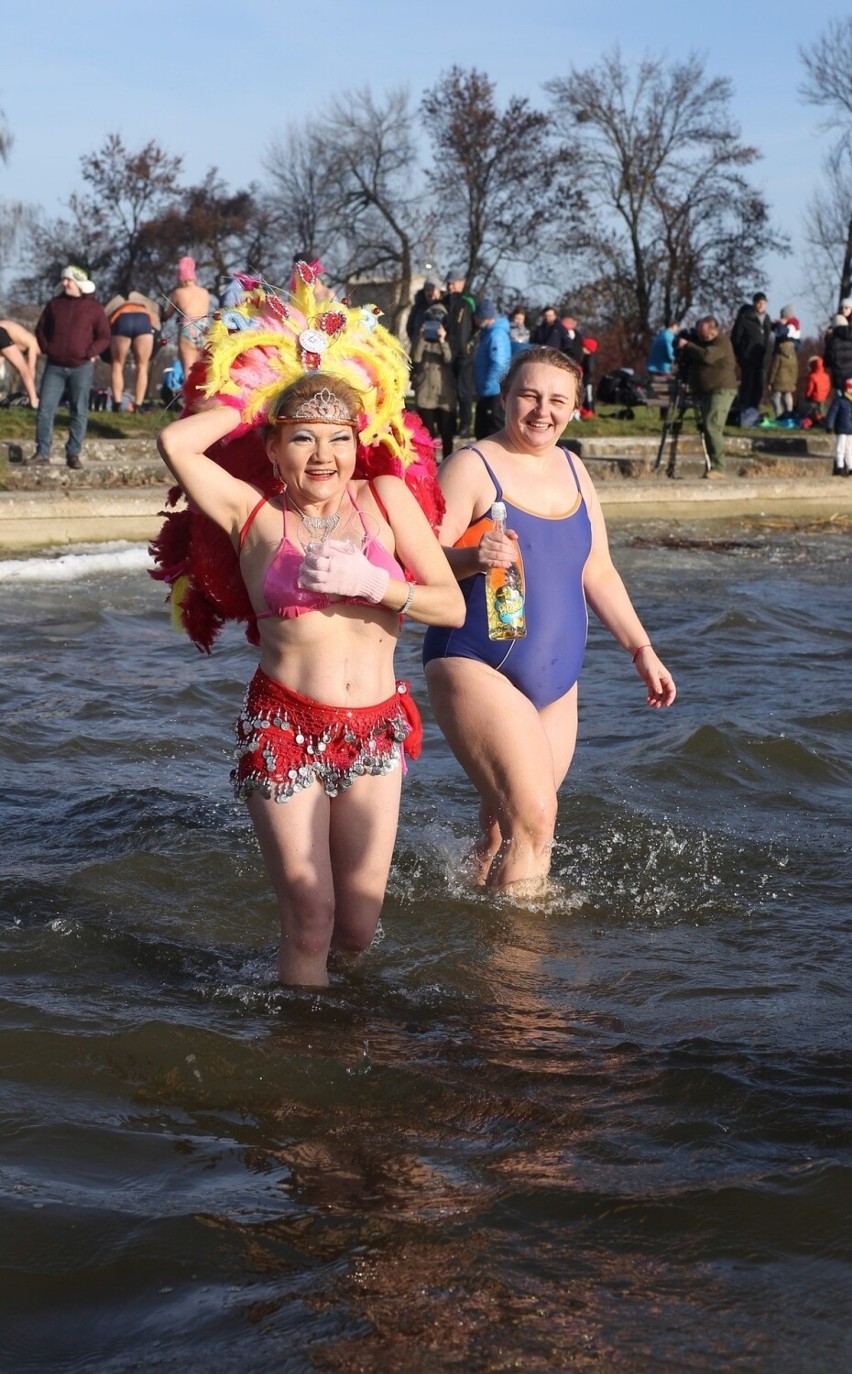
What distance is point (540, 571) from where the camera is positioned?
17.8ft

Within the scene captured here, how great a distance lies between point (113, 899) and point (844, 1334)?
3.45 meters

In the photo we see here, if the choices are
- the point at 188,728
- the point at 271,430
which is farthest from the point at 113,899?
the point at 188,728

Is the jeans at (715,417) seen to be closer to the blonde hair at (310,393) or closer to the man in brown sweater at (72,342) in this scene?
the man in brown sweater at (72,342)

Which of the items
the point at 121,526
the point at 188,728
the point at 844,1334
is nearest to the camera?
the point at 844,1334

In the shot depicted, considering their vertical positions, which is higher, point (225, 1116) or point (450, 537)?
point (450, 537)

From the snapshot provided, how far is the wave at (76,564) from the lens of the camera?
13.4 m

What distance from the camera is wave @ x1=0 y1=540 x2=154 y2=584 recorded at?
43.9 feet

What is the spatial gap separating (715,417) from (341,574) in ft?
55.7

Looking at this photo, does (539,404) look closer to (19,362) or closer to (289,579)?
(289,579)

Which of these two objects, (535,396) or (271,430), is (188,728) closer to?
(535,396)

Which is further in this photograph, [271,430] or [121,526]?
[121,526]

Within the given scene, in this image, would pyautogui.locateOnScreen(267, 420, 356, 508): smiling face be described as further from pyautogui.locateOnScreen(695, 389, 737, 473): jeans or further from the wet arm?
pyautogui.locateOnScreen(695, 389, 737, 473): jeans

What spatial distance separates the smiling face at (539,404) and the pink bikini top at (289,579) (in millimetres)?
1196

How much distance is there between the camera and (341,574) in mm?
4102
